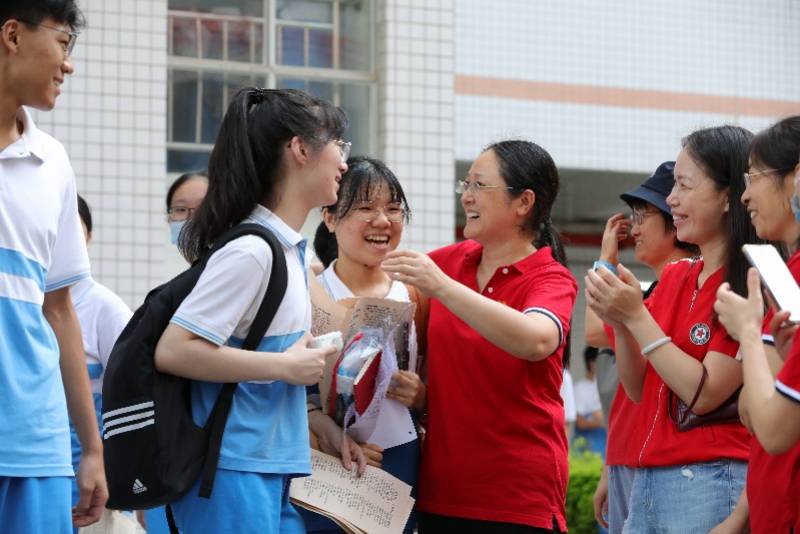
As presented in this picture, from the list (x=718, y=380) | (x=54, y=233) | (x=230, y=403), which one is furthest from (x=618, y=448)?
(x=54, y=233)

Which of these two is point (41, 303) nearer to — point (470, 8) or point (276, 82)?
point (276, 82)

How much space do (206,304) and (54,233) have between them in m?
0.42

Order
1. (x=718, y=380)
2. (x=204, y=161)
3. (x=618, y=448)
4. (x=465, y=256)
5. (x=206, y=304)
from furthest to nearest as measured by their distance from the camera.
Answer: (x=204, y=161)
(x=465, y=256)
(x=618, y=448)
(x=718, y=380)
(x=206, y=304)

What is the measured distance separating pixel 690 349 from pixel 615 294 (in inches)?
11.3

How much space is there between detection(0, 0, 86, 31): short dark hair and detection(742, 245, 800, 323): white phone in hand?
1.55 meters

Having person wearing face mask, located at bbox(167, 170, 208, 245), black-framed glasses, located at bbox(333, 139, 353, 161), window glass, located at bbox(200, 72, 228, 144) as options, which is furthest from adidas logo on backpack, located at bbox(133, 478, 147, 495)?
window glass, located at bbox(200, 72, 228, 144)

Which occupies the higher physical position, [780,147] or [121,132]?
[121,132]

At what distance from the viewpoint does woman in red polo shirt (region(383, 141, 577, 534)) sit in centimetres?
362

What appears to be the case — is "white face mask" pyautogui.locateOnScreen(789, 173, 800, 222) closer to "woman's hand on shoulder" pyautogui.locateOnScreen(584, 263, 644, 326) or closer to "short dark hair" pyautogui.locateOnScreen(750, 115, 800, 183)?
"short dark hair" pyautogui.locateOnScreen(750, 115, 800, 183)

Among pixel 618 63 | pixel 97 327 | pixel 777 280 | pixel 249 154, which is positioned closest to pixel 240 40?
pixel 618 63

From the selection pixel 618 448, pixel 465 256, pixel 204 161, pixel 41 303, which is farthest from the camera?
pixel 204 161

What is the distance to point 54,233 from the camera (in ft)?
9.04

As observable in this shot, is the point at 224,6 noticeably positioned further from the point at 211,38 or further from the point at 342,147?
the point at 342,147

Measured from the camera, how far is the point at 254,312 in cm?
310
